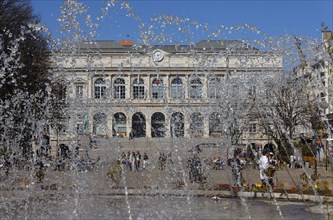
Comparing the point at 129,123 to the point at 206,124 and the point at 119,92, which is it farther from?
the point at 206,124

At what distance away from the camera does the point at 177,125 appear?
170 ft

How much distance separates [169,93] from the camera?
66188mm

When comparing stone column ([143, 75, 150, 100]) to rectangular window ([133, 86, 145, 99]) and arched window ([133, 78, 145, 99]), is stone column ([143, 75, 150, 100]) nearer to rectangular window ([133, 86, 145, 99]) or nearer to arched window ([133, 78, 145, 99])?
arched window ([133, 78, 145, 99])

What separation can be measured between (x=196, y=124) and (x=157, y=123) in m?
17.0

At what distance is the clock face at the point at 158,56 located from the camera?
65562 millimetres

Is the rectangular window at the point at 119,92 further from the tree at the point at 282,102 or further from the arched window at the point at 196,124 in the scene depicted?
the tree at the point at 282,102

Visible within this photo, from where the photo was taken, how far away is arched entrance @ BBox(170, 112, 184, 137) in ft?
158

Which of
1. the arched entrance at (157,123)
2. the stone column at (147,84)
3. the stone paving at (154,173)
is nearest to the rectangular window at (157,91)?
the stone column at (147,84)

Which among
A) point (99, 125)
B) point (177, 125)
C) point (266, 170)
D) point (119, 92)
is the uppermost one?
point (119, 92)

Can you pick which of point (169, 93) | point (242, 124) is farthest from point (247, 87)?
point (169, 93)

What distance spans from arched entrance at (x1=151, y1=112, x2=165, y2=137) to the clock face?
656 cm

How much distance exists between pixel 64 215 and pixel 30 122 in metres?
18.5

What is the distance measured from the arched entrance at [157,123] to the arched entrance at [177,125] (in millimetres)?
8625

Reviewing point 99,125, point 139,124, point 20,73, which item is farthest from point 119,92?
point 20,73
